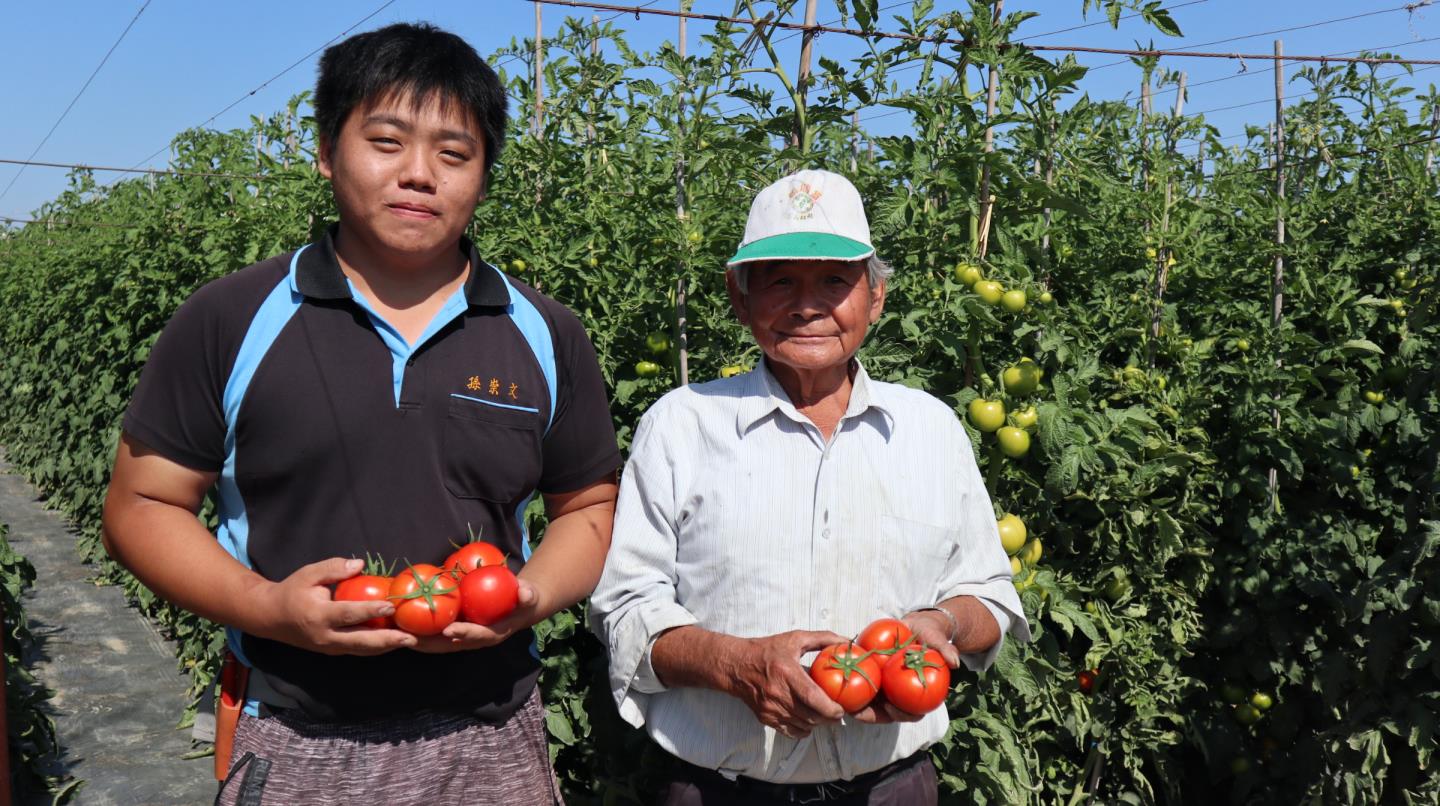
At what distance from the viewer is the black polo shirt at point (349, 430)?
1.58 metres

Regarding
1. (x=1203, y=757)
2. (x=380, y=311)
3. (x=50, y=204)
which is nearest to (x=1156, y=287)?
(x=1203, y=757)

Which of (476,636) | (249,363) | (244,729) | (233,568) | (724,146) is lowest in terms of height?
(244,729)

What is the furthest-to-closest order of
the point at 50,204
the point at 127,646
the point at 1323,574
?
the point at 50,204 → the point at 127,646 → the point at 1323,574

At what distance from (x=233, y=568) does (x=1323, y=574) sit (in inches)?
129

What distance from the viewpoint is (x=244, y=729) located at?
5.50 ft

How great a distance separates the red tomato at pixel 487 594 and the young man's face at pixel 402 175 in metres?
0.46

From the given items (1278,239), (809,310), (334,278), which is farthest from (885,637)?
(1278,239)

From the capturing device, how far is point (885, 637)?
66.8 inches

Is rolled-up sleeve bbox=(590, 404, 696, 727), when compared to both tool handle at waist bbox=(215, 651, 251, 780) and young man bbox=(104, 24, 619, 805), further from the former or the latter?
tool handle at waist bbox=(215, 651, 251, 780)

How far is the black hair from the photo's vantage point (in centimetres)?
165

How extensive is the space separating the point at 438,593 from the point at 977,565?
88cm

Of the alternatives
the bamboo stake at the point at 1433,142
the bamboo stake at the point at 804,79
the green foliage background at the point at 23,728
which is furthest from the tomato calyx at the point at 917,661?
the bamboo stake at the point at 1433,142

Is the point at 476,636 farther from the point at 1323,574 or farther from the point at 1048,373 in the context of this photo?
the point at 1323,574

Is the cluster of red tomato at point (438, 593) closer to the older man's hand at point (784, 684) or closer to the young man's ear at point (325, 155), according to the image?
the older man's hand at point (784, 684)
